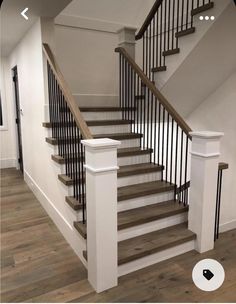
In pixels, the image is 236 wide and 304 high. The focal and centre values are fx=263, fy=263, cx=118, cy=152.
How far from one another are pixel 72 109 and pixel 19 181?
3089 mm

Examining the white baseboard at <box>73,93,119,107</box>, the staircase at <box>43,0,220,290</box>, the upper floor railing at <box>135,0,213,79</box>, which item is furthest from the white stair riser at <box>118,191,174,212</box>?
the white baseboard at <box>73,93,119,107</box>

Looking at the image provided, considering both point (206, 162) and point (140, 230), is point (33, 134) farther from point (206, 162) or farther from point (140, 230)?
point (206, 162)

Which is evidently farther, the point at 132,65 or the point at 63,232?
the point at 132,65

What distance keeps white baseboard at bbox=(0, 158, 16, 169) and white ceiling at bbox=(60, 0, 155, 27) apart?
3309mm

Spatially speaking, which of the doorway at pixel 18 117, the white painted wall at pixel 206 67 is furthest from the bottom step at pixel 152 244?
the doorway at pixel 18 117

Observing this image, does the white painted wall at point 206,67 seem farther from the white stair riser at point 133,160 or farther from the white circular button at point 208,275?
the white circular button at point 208,275

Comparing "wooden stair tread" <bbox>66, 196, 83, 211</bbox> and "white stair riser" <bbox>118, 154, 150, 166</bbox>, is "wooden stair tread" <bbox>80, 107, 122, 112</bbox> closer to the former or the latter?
"white stair riser" <bbox>118, 154, 150, 166</bbox>

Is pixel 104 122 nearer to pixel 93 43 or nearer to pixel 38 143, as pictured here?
pixel 38 143

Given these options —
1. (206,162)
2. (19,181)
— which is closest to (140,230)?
(206,162)

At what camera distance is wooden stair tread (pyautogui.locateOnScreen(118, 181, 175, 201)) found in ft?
8.86

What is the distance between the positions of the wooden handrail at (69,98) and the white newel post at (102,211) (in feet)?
0.81

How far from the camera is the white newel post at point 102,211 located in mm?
1889

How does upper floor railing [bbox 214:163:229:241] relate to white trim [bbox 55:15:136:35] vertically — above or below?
below

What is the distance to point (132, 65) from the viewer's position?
11.4 ft
